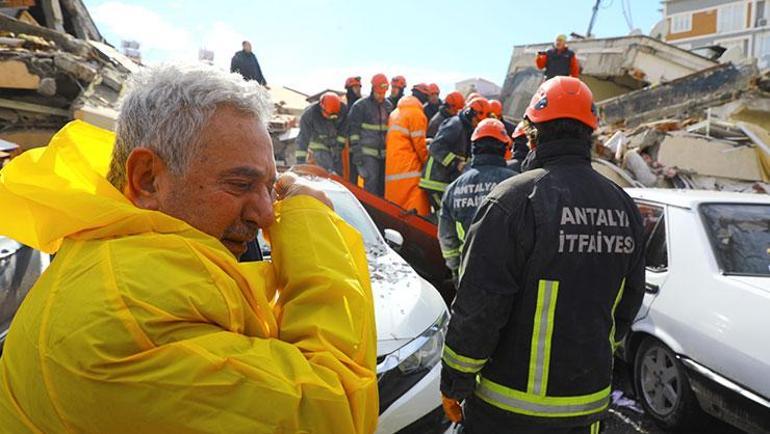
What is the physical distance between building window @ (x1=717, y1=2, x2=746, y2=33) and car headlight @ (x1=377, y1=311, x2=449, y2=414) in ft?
185

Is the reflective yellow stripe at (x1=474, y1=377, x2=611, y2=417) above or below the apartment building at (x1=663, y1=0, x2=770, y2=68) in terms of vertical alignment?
below

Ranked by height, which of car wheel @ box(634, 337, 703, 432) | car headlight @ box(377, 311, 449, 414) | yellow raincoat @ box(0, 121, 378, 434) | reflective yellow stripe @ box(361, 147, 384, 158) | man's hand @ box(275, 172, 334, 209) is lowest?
car wheel @ box(634, 337, 703, 432)

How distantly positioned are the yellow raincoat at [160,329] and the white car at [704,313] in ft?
9.12

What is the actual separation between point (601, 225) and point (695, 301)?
186cm

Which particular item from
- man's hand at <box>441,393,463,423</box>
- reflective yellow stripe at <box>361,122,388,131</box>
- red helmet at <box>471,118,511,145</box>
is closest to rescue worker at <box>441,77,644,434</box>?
man's hand at <box>441,393,463,423</box>

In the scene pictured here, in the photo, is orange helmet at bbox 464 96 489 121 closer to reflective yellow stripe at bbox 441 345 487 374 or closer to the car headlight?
the car headlight

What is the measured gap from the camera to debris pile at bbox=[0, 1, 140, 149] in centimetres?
777

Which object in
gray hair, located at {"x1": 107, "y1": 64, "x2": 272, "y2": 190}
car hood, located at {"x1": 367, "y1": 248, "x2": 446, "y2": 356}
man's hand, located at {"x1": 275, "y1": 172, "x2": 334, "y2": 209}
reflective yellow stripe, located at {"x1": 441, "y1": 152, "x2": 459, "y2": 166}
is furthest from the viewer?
reflective yellow stripe, located at {"x1": 441, "y1": 152, "x2": 459, "y2": 166}

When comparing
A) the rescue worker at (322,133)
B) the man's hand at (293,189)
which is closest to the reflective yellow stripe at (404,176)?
the rescue worker at (322,133)

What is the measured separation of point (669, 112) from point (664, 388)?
9812 millimetres

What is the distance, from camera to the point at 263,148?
1.09m

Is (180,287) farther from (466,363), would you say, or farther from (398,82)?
(398,82)

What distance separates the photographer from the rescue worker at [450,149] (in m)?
6.44

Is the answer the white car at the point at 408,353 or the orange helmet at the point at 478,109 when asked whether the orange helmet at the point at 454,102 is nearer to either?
the orange helmet at the point at 478,109
